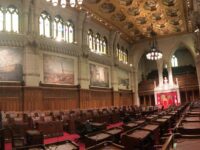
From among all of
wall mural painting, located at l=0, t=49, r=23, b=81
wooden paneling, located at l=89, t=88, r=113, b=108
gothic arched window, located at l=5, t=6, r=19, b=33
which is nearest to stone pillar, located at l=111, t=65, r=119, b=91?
wooden paneling, located at l=89, t=88, r=113, b=108

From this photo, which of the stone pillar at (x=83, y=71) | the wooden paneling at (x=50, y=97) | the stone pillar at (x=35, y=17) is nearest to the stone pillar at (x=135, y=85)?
the wooden paneling at (x=50, y=97)

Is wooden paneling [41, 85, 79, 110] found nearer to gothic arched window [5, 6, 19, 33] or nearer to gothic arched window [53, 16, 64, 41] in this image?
gothic arched window [53, 16, 64, 41]

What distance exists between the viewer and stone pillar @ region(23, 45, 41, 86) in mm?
14133

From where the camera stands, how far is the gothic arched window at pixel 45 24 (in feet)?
52.3

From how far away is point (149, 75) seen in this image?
32.1m

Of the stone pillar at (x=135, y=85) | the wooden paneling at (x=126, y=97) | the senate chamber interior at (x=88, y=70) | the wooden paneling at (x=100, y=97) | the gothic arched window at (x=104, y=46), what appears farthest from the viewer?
the stone pillar at (x=135, y=85)

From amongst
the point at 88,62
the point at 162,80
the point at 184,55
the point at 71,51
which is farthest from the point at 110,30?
the point at 184,55

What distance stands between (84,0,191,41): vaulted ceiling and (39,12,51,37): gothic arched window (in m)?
3.17

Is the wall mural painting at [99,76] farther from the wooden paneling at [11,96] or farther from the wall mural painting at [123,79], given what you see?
the wooden paneling at [11,96]

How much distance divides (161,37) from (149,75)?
6.31m

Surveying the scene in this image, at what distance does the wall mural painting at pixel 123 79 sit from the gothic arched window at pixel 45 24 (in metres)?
10.7

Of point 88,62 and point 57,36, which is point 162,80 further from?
point 57,36

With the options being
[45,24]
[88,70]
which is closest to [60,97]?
[88,70]

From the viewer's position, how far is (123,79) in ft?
84.3
